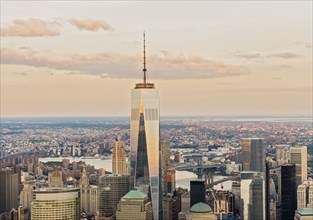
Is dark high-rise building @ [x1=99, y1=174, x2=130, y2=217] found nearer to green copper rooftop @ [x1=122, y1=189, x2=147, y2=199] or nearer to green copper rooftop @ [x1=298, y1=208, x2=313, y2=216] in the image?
green copper rooftop @ [x1=122, y1=189, x2=147, y2=199]

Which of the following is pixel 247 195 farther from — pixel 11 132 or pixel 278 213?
pixel 11 132

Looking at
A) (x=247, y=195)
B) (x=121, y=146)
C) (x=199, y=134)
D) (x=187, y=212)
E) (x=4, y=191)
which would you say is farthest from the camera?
(x=199, y=134)

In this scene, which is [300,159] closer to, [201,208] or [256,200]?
[256,200]

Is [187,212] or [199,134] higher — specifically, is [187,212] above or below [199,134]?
below

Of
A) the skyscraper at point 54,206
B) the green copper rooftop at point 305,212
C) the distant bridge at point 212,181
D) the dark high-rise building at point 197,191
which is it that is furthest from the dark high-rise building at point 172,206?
the green copper rooftop at point 305,212

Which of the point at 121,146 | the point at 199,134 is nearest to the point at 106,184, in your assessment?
the point at 121,146

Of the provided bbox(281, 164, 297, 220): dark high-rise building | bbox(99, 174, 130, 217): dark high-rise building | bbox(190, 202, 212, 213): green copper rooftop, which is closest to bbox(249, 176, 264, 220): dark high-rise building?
bbox(281, 164, 297, 220): dark high-rise building
